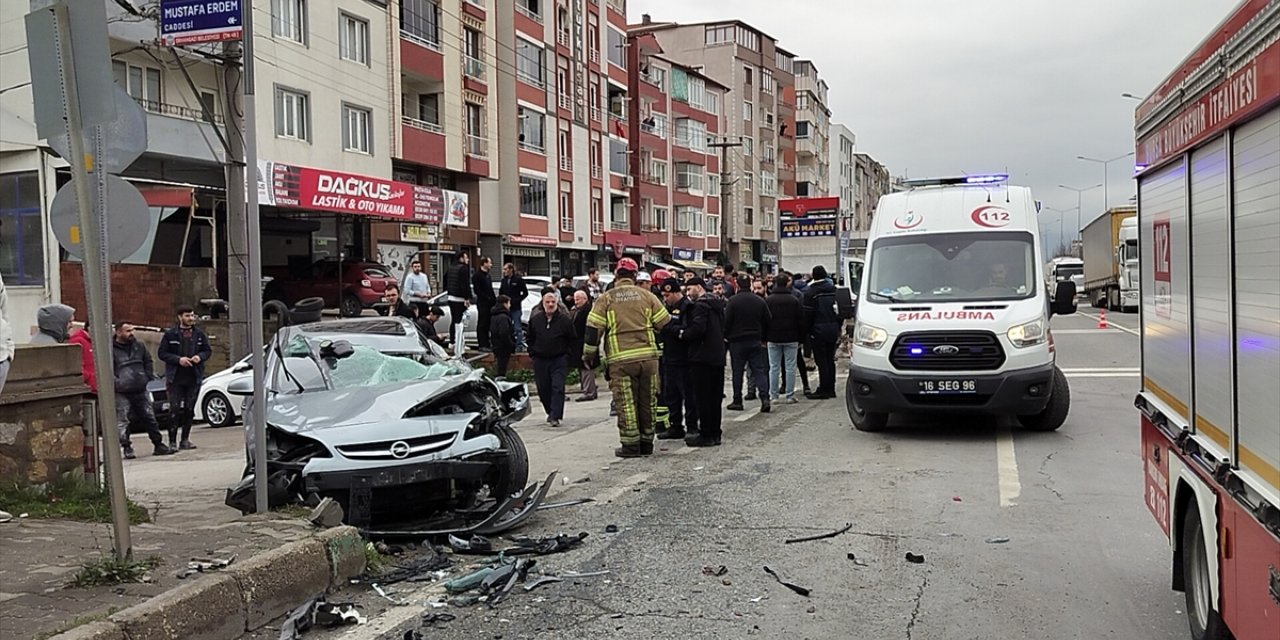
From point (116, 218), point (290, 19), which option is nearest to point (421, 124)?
point (290, 19)

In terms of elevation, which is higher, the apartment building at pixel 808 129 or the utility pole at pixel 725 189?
the apartment building at pixel 808 129

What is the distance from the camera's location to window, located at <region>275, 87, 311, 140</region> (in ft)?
93.6

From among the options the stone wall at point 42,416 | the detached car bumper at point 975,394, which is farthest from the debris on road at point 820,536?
the stone wall at point 42,416

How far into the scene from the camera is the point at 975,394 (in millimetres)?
10336

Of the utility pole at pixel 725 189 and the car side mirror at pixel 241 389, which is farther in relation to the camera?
the utility pole at pixel 725 189

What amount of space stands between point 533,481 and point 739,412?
495 centimetres

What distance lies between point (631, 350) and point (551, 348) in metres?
3.04

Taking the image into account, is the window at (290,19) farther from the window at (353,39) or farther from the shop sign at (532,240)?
the shop sign at (532,240)

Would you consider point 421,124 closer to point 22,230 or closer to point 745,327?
point 22,230

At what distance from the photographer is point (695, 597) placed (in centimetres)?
559

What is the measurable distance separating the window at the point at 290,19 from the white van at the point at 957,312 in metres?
21.7

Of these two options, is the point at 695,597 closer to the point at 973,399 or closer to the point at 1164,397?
the point at 1164,397

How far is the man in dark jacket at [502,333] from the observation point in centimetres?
1596

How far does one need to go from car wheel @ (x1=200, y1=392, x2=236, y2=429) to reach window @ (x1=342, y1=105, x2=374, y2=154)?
51.9 feet
